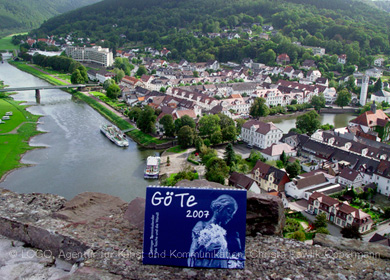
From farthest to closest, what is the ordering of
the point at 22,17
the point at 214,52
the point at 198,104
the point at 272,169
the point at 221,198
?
1. the point at 22,17
2. the point at 214,52
3. the point at 198,104
4. the point at 272,169
5. the point at 221,198

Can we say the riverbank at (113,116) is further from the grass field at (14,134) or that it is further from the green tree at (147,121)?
the grass field at (14,134)

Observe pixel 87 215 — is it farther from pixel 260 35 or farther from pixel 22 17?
pixel 22 17

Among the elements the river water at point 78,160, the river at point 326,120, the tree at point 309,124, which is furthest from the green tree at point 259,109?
Answer: the tree at point 309,124

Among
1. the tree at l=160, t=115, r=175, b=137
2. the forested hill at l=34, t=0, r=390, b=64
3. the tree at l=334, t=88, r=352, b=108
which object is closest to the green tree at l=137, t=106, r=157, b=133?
the tree at l=160, t=115, r=175, b=137

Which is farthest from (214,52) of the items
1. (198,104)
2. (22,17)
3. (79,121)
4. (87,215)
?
(22,17)

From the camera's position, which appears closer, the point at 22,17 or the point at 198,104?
the point at 198,104

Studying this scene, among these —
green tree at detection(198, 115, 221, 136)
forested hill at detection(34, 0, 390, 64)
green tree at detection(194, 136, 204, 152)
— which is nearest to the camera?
green tree at detection(194, 136, 204, 152)

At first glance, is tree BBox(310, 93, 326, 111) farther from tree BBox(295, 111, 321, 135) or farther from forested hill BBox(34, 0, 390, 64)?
forested hill BBox(34, 0, 390, 64)
